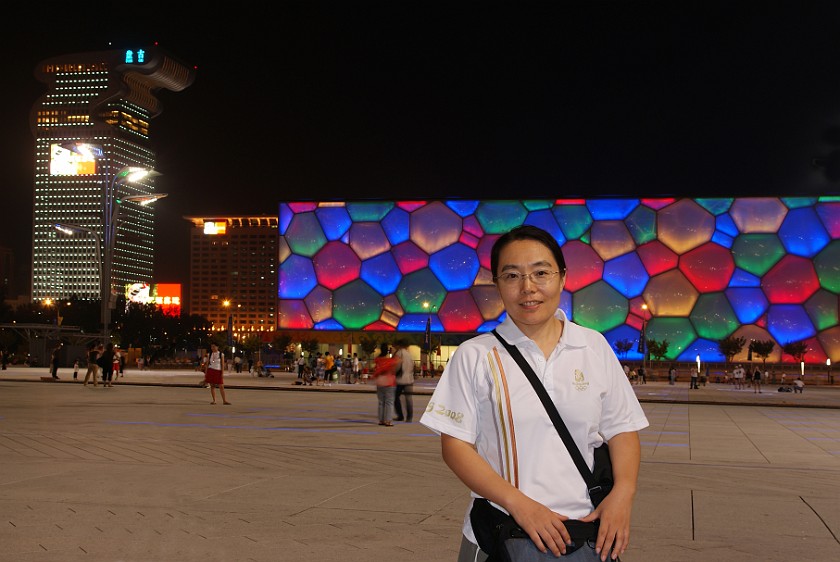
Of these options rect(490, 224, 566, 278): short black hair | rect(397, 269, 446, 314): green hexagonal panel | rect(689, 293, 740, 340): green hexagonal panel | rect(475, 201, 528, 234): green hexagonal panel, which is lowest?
rect(490, 224, 566, 278): short black hair

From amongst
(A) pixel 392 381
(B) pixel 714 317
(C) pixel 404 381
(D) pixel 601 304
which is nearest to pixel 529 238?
(A) pixel 392 381

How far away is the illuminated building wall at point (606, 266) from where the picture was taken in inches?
2395

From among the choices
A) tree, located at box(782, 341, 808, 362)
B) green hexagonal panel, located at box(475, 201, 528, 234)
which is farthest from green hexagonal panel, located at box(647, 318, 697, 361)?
green hexagonal panel, located at box(475, 201, 528, 234)

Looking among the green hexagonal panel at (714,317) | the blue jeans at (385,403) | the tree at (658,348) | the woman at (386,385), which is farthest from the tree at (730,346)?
the blue jeans at (385,403)

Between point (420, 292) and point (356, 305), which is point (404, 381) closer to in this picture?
point (420, 292)

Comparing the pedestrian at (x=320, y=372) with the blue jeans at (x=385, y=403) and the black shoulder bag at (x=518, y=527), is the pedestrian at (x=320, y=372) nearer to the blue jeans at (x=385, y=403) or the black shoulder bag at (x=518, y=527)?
the blue jeans at (x=385, y=403)

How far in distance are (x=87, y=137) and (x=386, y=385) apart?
142 metres

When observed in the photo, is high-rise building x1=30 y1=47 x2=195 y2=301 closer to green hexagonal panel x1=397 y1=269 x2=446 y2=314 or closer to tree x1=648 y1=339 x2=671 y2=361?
green hexagonal panel x1=397 y1=269 x2=446 y2=314

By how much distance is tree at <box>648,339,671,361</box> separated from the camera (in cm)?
6013

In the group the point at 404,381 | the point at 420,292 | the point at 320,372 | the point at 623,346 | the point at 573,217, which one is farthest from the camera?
the point at 420,292

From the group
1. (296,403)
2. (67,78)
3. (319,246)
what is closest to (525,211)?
(319,246)

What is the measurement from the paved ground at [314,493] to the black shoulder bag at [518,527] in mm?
2861

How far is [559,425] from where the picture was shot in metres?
2.33

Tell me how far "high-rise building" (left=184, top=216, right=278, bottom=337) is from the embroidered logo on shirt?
170m
